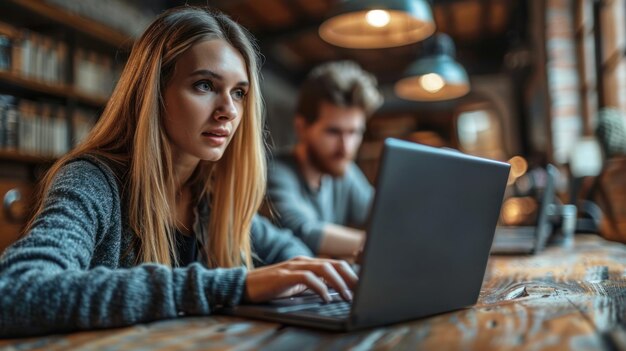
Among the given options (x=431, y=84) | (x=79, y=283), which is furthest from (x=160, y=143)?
(x=431, y=84)

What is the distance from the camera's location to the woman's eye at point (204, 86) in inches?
43.0

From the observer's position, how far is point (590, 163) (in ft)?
8.71

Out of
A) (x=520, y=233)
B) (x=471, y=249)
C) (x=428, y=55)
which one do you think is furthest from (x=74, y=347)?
(x=428, y=55)

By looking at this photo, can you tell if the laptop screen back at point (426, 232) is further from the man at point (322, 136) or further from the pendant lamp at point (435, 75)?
the pendant lamp at point (435, 75)

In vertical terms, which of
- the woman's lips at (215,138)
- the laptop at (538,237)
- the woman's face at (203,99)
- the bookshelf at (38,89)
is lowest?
the laptop at (538,237)

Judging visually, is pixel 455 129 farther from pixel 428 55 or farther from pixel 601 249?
pixel 601 249

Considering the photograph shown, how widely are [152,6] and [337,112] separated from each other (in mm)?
3313

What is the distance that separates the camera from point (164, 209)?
111cm

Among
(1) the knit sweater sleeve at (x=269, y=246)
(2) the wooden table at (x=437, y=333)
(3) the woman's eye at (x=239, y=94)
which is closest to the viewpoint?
(2) the wooden table at (x=437, y=333)

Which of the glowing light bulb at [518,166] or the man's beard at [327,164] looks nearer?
the man's beard at [327,164]

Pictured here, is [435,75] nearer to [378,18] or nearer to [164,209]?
[378,18]

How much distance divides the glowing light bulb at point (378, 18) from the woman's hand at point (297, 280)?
1652 mm

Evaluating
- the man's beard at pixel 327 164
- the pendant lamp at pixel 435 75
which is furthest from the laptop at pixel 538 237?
the pendant lamp at pixel 435 75

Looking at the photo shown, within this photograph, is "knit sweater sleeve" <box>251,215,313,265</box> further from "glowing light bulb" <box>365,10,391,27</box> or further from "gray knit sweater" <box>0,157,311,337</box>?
"glowing light bulb" <box>365,10,391,27</box>
